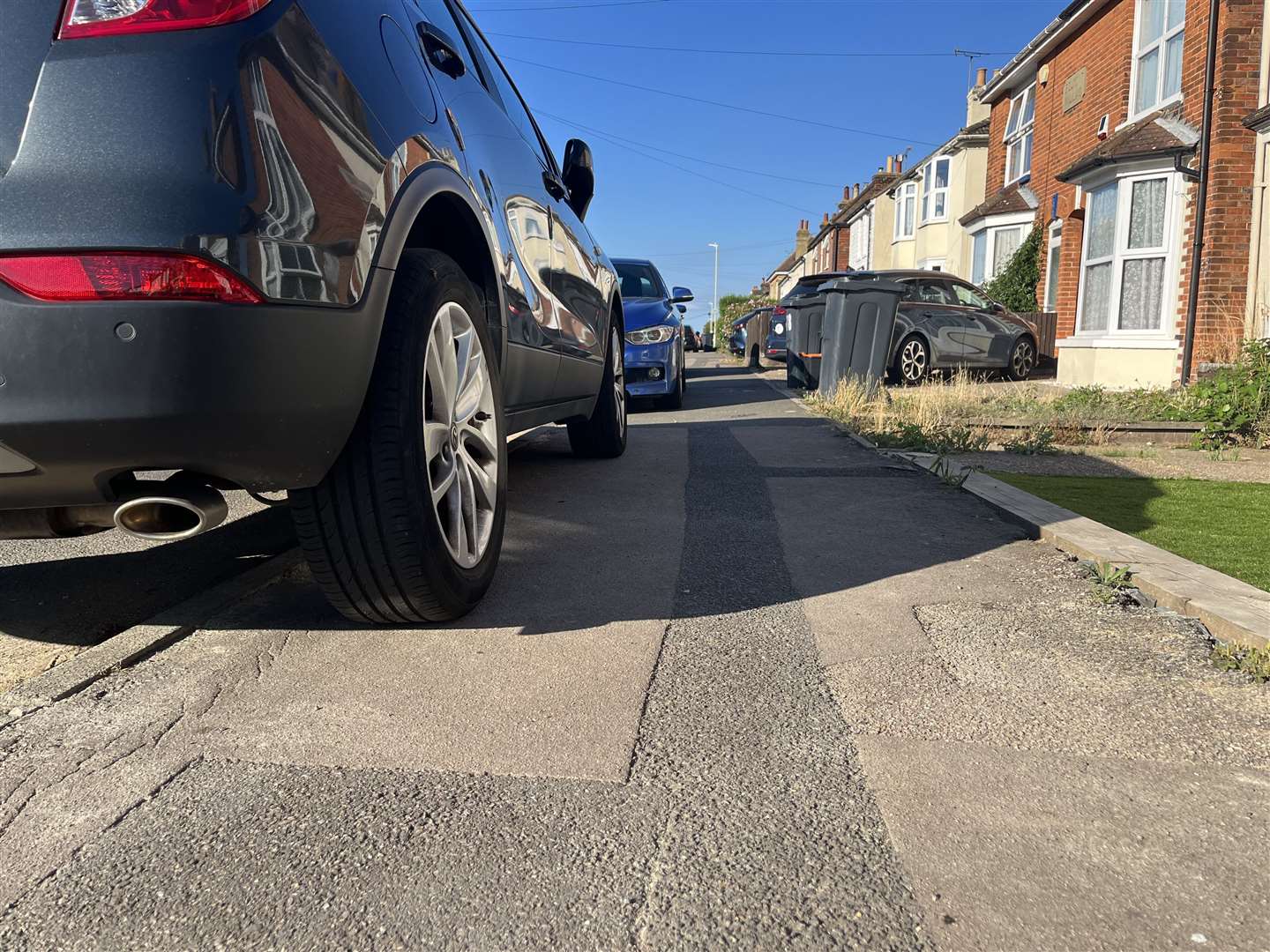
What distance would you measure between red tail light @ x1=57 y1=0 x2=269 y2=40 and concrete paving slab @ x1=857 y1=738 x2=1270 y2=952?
6.41ft

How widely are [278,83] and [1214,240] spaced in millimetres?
12480

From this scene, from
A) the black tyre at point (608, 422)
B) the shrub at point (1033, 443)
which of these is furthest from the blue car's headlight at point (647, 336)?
the shrub at point (1033, 443)

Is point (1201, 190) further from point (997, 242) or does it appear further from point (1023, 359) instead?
point (997, 242)

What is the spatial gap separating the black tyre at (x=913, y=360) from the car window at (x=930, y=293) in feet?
2.20

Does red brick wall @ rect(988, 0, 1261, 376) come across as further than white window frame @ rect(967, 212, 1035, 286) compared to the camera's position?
No

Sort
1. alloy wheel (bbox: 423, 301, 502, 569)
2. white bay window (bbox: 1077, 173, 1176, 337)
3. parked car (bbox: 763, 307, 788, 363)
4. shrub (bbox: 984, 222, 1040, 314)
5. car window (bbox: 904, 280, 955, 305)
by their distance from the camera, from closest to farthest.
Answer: alloy wheel (bbox: 423, 301, 502, 569) → white bay window (bbox: 1077, 173, 1176, 337) → car window (bbox: 904, 280, 955, 305) → parked car (bbox: 763, 307, 788, 363) → shrub (bbox: 984, 222, 1040, 314)

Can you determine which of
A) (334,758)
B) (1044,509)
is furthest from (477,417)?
(1044,509)

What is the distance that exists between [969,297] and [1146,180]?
290 cm

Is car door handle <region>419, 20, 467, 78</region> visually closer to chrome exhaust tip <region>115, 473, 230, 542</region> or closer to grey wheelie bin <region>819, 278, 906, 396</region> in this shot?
chrome exhaust tip <region>115, 473, 230, 542</region>

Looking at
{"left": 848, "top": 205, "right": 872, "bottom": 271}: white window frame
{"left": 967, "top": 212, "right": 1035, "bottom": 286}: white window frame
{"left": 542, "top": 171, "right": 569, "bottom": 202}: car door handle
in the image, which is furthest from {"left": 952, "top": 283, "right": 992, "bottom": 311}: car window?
{"left": 848, "top": 205, "right": 872, "bottom": 271}: white window frame

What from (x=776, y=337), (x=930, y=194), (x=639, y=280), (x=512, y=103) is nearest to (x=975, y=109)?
(x=930, y=194)

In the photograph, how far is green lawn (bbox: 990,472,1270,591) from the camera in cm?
389

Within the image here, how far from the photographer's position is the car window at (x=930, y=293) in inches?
570

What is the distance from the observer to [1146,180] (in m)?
12.7
